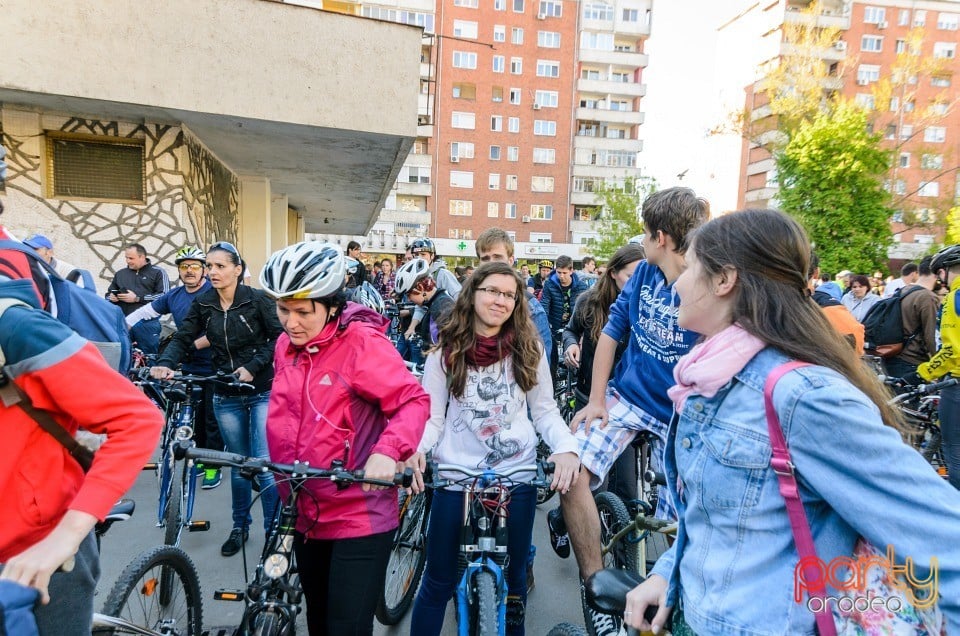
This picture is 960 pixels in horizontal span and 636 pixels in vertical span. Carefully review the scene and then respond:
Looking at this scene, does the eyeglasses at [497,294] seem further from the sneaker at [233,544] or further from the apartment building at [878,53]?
the apartment building at [878,53]

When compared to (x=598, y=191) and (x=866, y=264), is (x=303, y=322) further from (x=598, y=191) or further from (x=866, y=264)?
(x=598, y=191)

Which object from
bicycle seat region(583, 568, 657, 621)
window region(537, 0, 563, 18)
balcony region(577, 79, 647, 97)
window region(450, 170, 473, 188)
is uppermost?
window region(537, 0, 563, 18)

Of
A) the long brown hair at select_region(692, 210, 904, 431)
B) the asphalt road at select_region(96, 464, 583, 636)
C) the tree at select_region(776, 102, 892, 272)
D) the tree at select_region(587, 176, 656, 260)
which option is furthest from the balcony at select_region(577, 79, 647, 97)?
the long brown hair at select_region(692, 210, 904, 431)

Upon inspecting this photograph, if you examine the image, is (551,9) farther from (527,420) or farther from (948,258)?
(527,420)

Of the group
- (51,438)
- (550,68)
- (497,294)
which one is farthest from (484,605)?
(550,68)

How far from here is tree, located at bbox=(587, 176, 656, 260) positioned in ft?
139

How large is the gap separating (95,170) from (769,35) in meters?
45.0

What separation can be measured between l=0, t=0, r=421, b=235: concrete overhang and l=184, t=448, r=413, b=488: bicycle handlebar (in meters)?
7.34

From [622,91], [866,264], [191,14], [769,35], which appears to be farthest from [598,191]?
[191,14]

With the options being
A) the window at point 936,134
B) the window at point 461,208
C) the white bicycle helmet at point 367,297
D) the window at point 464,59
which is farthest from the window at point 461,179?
the white bicycle helmet at point 367,297

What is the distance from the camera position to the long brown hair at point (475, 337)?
112 inches

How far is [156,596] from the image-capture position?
2684 millimetres

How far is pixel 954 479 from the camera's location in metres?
4.39

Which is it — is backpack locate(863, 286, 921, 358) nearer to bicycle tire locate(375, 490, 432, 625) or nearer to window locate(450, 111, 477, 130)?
bicycle tire locate(375, 490, 432, 625)
